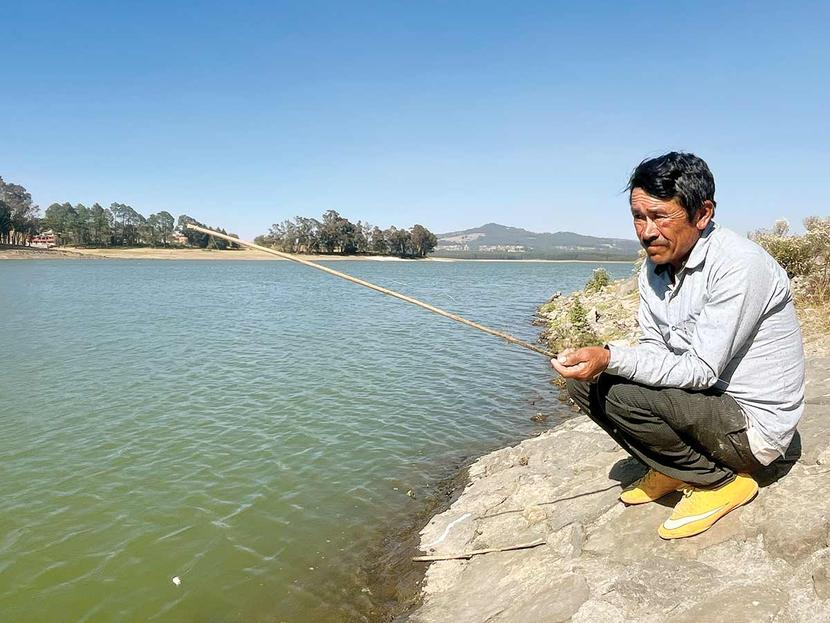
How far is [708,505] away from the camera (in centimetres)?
A: 371

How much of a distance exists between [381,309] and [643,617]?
2756 cm

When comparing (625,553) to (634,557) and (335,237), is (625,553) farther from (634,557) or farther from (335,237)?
(335,237)

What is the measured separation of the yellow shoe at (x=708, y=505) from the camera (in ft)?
12.1

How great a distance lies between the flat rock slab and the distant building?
452 ft

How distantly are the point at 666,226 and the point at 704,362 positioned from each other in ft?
2.90

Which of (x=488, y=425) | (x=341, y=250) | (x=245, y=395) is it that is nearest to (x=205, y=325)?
(x=245, y=395)

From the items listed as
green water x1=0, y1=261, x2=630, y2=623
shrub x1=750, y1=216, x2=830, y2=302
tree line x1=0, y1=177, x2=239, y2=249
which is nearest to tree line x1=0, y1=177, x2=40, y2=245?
tree line x1=0, y1=177, x2=239, y2=249

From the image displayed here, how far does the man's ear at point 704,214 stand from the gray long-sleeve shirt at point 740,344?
66 mm

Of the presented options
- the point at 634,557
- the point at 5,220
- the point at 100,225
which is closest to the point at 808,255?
the point at 634,557

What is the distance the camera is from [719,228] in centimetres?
352

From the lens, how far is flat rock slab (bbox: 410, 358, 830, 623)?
3244 mm

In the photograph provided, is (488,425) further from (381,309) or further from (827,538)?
(381,309)

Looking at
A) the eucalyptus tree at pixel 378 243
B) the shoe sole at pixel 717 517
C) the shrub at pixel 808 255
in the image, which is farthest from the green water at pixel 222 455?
the eucalyptus tree at pixel 378 243

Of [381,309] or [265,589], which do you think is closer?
[265,589]
